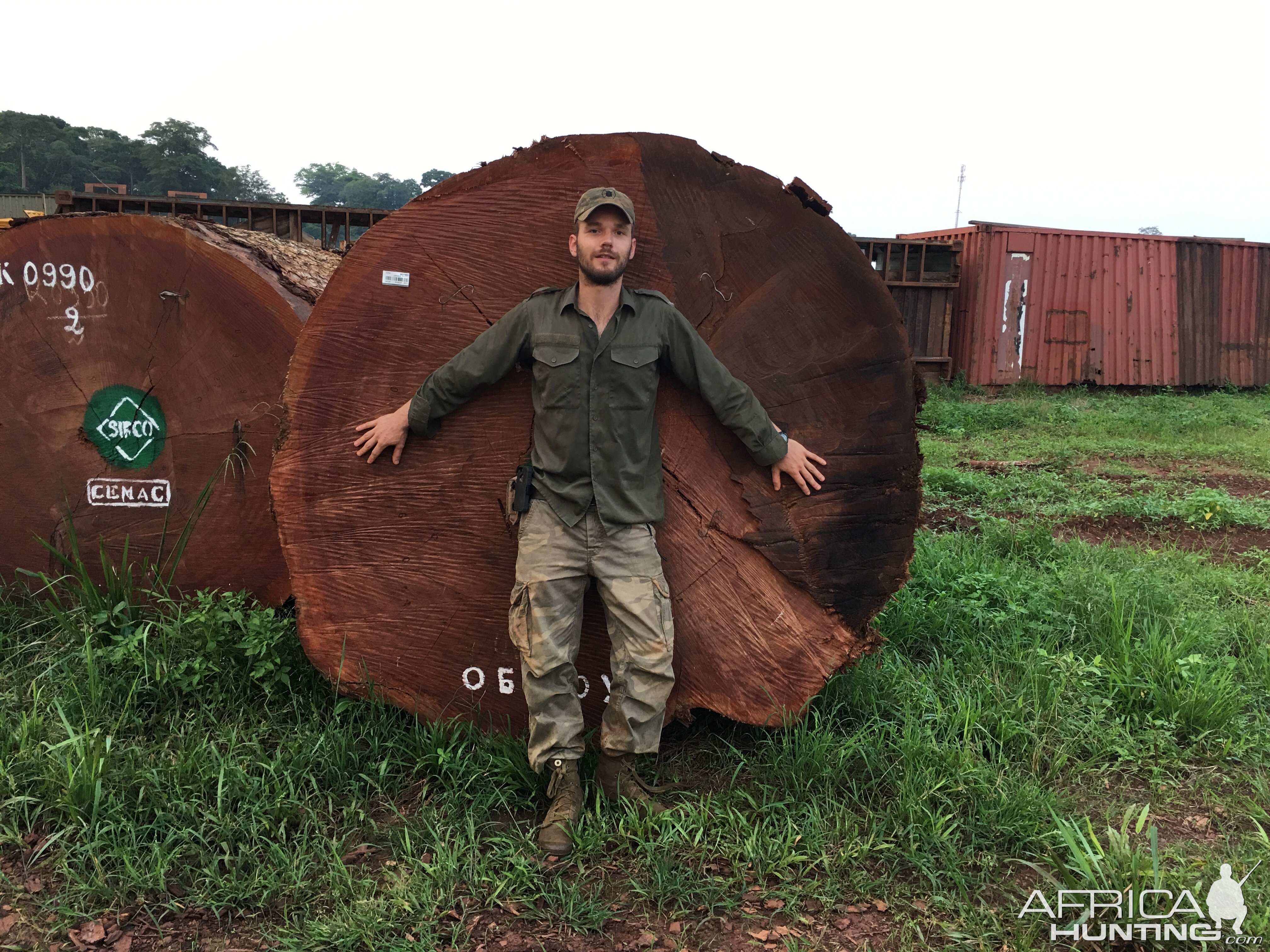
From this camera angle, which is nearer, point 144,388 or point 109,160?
point 144,388

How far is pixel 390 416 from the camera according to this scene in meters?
2.52

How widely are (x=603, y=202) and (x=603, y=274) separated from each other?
0.18 m

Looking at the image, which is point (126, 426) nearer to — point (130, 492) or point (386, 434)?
point (130, 492)

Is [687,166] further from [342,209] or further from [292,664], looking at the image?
[342,209]

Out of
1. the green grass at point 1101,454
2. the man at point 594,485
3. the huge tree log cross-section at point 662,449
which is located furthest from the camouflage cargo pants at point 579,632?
the green grass at point 1101,454

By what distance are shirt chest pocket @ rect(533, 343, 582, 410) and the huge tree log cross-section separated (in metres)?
0.22

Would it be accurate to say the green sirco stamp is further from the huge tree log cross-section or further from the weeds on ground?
the huge tree log cross-section

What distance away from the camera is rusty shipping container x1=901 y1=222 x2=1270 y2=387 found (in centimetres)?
1189

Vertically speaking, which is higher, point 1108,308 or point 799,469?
point 1108,308

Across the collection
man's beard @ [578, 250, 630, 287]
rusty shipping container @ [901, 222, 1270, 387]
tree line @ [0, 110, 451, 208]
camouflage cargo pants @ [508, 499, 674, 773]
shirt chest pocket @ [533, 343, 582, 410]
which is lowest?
camouflage cargo pants @ [508, 499, 674, 773]

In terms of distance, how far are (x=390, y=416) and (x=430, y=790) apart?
43.6 inches

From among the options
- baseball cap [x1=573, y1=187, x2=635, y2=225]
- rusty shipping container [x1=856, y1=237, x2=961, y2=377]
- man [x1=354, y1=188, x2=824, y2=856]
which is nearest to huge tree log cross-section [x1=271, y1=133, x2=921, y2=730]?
man [x1=354, y1=188, x2=824, y2=856]

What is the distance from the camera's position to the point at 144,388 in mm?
3180

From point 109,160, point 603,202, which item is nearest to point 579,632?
point 603,202
